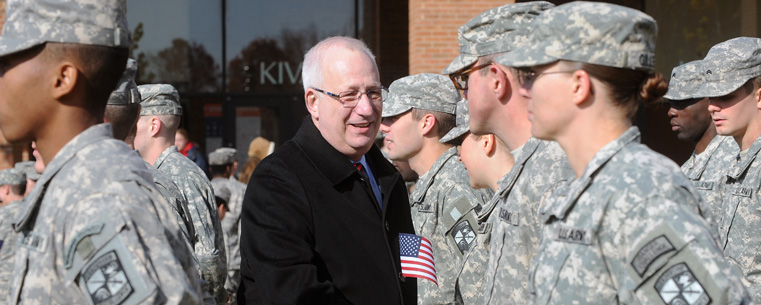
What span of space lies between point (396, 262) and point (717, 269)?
1.62m

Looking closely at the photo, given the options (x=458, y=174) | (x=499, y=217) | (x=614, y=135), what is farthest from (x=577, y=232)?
(x=458, y=174)

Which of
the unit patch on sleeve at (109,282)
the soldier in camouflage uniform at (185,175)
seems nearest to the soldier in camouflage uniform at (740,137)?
the soldier in camouflage uniform at (185,175)

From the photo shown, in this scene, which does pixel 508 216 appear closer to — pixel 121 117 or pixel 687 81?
pixel 121 117

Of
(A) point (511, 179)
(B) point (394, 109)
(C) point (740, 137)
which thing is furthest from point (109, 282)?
(C) point (740, 137)

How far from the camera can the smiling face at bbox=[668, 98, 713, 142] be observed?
22.0 ft

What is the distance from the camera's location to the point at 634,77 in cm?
234

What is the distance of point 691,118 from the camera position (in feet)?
22.1

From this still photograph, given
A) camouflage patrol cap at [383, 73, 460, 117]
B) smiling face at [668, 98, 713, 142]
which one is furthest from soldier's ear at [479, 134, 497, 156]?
smiling face at [668, 98, 713, 142]

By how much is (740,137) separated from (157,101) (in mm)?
4074

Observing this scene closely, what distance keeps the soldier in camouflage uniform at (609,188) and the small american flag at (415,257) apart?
1133mm

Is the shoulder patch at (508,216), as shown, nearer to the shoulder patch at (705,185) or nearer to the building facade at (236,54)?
the shoulder patch at (705,185)

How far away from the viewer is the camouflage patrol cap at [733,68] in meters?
5.39

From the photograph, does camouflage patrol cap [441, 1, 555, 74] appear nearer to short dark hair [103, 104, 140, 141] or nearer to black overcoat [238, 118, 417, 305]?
black overcoat [238, 118, 417, 305]

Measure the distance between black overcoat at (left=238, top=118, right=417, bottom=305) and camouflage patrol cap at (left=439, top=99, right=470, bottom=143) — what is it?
1310mm
